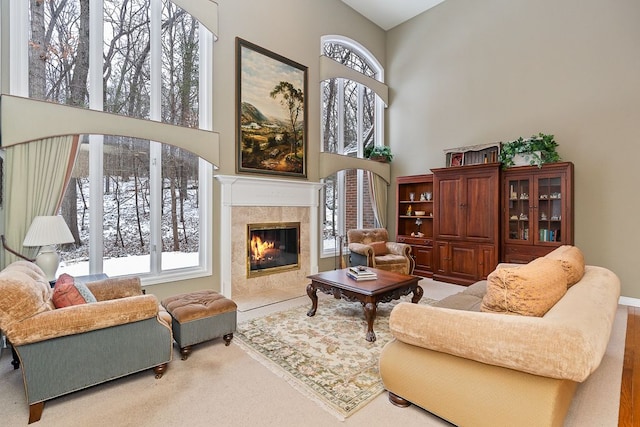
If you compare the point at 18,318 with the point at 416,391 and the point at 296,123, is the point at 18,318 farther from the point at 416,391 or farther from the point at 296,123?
the point at 296,123

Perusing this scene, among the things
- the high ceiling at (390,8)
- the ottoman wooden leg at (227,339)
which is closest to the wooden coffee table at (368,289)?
the ottoman wooden leg at (227,339)

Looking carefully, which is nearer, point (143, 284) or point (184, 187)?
point (143, 284)

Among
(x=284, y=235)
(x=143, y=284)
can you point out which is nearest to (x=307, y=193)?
(x=284, y=235)

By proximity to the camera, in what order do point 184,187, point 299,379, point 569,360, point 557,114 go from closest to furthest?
point 569,360 → point 299,379 → point 184,187 → point 557,114

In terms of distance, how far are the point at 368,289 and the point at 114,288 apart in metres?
2.50

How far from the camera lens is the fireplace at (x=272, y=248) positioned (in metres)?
4.95

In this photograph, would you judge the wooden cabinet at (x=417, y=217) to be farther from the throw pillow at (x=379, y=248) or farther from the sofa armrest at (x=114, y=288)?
the sofa armrest at (x=114, y=288)

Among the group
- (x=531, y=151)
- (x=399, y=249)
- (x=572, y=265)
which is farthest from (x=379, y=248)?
(x=572, y=265)

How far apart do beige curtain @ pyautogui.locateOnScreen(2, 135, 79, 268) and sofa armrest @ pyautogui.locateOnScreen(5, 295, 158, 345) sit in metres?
1.62

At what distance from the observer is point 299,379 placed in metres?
2.40

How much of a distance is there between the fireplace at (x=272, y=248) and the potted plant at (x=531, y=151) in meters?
3.73

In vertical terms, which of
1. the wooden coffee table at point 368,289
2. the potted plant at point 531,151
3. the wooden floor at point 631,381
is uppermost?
the potted plant at point 531,151

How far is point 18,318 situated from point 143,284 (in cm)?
197

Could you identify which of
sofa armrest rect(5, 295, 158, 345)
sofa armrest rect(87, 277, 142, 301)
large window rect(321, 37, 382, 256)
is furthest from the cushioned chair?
sofa armrest rect(5, 295, 158, 345)
